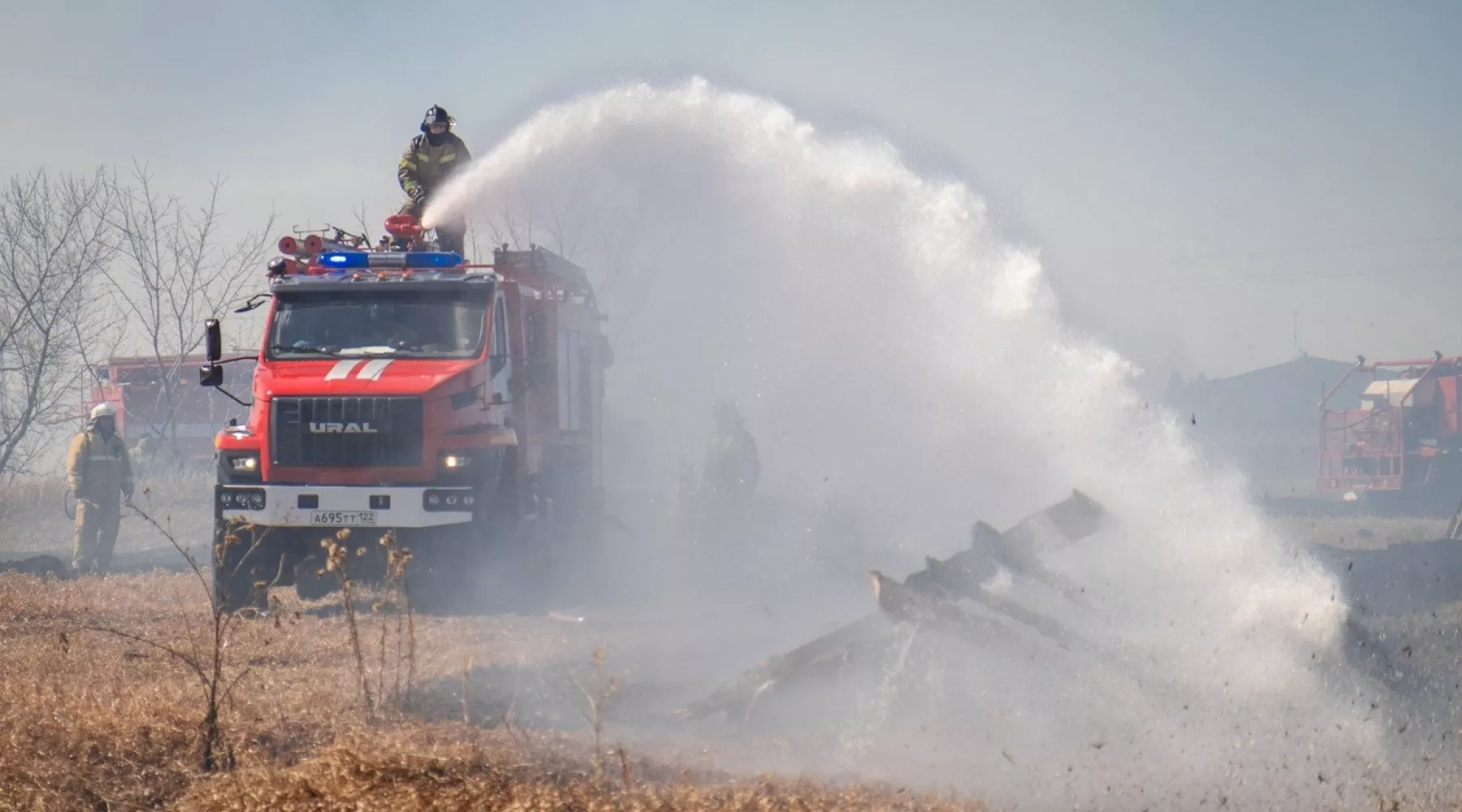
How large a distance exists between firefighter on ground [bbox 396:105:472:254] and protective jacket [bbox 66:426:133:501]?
222 inches

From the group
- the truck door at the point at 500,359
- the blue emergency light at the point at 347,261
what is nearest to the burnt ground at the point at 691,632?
the truck door at the point at 500,359

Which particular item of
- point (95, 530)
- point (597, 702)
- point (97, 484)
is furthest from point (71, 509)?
point (597, 702)

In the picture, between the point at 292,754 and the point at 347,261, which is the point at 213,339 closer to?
the point at 347,261

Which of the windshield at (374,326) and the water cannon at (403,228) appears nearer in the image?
the windshield at (374,326)

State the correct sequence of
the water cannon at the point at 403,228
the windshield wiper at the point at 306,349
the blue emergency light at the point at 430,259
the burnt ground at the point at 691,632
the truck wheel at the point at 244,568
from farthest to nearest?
1. the water cannon at the point at 403,228
2. the blue emergency light at the point at 430,259
3. the windshield wiper at the point at 306,349
4. the truck wheel at the point at 244,568
5. the burnt ground at the point at 691,632

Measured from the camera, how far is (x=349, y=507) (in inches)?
477

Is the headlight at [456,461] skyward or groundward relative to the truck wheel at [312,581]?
skyward

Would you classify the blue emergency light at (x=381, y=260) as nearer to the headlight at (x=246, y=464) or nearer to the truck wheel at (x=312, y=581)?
the headlight at (x=246, y=464)

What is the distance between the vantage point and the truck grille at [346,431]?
12164 millimetres

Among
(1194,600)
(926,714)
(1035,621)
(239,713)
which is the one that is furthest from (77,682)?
(1194,600)

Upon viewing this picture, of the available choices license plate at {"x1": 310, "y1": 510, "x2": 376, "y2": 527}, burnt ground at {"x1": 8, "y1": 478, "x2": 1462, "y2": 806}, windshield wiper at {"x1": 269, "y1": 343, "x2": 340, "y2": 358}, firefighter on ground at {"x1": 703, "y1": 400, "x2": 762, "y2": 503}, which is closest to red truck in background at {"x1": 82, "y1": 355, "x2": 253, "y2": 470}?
burnt ground at {"x1": 8, "y1": 478, "x2": 1462, "y2": 806}

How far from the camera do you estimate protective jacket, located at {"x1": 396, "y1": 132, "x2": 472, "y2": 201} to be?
14.6 metres

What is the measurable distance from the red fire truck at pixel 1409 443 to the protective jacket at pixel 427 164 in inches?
940

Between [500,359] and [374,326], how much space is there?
131 centimetres
